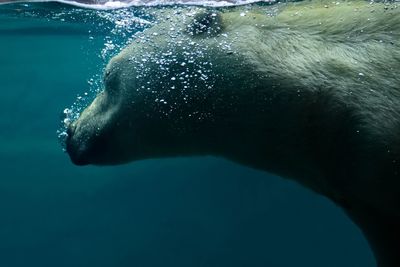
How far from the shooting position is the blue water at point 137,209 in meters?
5.91

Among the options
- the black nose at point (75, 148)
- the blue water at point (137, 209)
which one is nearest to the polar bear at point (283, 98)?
the black nose at point (75, 148)

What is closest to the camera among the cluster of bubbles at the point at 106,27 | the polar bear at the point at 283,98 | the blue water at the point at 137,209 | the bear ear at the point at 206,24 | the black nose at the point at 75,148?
the polar bear at the point at 283,98

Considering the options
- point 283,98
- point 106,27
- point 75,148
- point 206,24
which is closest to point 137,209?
point 106,27

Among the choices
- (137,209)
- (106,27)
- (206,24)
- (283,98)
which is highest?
(206,24)

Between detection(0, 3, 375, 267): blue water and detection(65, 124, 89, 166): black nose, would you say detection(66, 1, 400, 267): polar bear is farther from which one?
detection(0, 3, 375, 267): blue water

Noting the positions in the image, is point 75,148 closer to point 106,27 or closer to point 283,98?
point 283,98

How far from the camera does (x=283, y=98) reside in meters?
2.99

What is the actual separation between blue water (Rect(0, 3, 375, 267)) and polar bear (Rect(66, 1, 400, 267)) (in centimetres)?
128

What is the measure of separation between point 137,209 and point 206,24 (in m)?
3.45

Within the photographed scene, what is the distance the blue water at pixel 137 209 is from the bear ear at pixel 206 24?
1.19 metres

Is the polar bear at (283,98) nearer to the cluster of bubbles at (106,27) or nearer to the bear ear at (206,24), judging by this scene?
the bear ear at (206,24)

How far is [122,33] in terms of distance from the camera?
574 cm

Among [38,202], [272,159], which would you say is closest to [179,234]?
[38,202]

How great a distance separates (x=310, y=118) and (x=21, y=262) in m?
4.94
